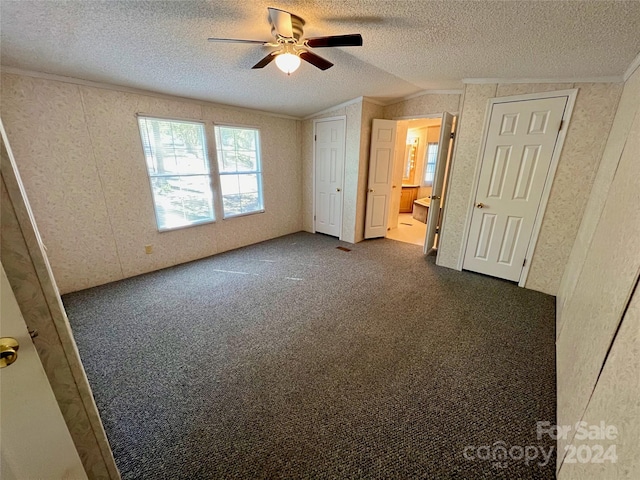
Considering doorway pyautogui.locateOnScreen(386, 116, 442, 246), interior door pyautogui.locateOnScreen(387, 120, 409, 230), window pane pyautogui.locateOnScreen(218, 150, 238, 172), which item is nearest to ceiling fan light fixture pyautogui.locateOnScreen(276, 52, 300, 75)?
window pane pyautogui.locateOnScreen(218, 150, 238, 172)

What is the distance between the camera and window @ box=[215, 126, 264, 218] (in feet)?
12.4

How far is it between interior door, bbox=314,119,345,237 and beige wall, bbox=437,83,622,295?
181 cm

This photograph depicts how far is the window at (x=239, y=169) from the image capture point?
3.79 m

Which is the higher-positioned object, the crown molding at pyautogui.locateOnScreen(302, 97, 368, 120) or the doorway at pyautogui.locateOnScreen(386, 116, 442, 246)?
the crown molding at pyautogui.locateOnScreen(302, 97, 368, 120)

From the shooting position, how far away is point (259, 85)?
2.99 meters

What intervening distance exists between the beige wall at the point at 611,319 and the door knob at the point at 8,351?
168 centimetres

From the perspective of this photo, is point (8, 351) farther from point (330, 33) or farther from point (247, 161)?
point (247, 161)

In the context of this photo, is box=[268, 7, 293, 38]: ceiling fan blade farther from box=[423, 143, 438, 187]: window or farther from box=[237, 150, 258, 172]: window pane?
box=[423, 143, 438, 187]: window

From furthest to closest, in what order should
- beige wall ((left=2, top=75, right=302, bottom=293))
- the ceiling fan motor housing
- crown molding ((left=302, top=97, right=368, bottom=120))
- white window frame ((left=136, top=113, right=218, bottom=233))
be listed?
crown molding ((left=302, top=97, right=368, bottom=120)) → white window frame ((left=136, top=113, right=218, bottom=233)) → beige wall ((left=2, top=75, right=302, bottom=293)) → the ceiling fan motor housing

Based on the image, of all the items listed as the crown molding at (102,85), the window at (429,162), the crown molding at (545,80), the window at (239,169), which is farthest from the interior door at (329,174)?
the window at (429,162)

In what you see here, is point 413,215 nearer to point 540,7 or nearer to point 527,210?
point 527,210

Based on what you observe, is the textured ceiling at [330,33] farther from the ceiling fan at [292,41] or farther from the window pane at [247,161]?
the window pane at [247,161]

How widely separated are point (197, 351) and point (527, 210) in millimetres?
3583

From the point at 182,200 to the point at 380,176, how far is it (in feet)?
10.2
